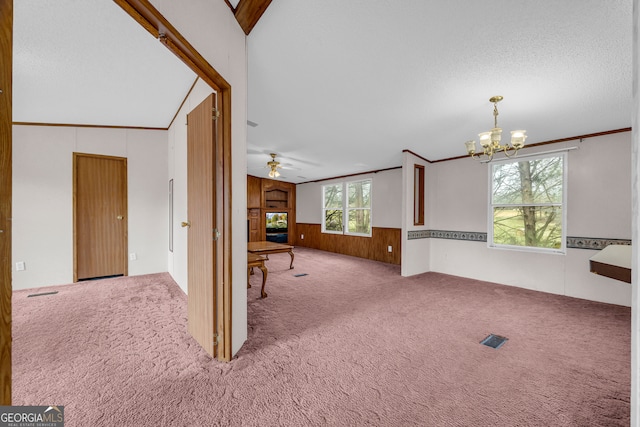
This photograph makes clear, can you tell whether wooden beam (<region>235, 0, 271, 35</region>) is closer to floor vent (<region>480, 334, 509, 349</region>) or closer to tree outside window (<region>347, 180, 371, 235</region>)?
floor vent (<region>480, 334, 509, 349</region>)

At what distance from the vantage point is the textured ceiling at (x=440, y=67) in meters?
1.69

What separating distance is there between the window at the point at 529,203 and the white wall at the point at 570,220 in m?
0.12

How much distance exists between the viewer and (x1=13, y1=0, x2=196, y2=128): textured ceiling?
1.80 metres

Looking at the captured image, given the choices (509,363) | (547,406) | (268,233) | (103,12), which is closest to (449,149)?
(509,363)

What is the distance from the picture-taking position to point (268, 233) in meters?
8.30

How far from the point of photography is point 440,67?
2.21 meters

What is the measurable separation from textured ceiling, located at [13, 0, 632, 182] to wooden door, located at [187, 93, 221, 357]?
834 mm

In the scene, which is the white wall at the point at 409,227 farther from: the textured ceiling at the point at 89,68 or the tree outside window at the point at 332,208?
the textured ceiling at the point at 89,68

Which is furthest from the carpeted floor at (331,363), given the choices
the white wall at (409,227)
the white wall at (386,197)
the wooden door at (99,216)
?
the white wall at (386,197)

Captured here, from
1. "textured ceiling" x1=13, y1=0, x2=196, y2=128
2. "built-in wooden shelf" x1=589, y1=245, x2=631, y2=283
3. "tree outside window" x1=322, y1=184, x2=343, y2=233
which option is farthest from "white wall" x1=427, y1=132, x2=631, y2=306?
"textured ceiling" x1=13, y1=0, x2=196, y2=128

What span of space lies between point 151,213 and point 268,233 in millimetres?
4296

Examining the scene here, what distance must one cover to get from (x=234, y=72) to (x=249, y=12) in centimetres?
42

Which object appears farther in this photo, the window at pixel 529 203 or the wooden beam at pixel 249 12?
the window at pixel 529 203

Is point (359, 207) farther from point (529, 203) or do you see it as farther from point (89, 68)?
point (89, 68)
